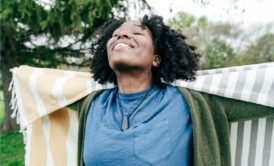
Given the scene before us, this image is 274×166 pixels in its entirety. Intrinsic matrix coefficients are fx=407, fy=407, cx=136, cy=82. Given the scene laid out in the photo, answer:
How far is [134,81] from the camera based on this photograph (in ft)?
6.58

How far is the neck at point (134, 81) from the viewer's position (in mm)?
1994

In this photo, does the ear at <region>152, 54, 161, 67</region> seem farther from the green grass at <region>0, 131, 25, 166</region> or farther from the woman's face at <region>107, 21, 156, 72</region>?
the green grass at <region>0, 131, 25, 166</region>

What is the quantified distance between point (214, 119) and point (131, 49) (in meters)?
0.52

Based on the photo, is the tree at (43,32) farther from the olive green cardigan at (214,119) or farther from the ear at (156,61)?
the olive green cardigan at (214,119)

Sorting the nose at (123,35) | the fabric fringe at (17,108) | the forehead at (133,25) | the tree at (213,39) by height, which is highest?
the forehead at (133,25)

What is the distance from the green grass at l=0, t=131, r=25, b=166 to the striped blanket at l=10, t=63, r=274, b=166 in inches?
108

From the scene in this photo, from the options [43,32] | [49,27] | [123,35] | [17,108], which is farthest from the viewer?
[43,32]

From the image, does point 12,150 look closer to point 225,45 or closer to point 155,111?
point 155,111

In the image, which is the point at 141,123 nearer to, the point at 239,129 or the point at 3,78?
the point at 239,129

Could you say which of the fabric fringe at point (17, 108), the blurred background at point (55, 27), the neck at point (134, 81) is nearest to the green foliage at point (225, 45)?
the blurred background at point (55, 27)

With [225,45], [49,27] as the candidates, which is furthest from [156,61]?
[225,45]

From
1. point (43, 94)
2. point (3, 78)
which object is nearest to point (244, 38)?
point (3, 78)

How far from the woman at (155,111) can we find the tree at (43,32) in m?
3.79

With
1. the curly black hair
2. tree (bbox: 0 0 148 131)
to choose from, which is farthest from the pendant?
tree (bbox: 0 0 148 131)
